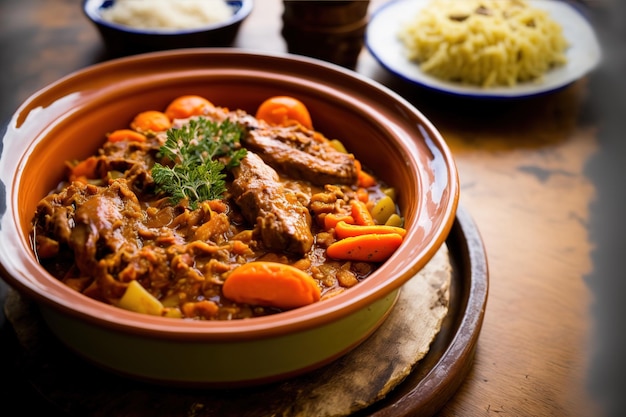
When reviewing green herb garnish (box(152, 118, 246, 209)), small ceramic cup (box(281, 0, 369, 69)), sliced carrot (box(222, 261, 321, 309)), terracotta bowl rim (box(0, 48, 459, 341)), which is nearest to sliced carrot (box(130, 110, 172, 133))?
green herb garnish (box(152, 118, 246, 209))

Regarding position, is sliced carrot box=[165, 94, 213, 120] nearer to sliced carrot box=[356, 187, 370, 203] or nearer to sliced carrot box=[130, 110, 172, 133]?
sliced carrot box=[130, 110, 172, 133]

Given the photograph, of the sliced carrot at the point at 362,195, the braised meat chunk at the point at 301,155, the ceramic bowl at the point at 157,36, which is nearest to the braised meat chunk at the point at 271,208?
the braised meat chunk at the point at 301,155

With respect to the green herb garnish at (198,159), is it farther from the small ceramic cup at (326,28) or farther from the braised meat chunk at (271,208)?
the small ceramic cup at (326,28)

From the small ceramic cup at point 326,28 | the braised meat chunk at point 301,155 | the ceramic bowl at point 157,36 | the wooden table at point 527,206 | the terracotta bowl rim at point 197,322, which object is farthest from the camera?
the small ceramic cup at point 326,28

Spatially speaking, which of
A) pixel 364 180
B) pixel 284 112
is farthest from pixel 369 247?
pixel 284 112

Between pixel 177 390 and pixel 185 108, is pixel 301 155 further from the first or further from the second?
pixel 177 390

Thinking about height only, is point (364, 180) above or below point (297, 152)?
below

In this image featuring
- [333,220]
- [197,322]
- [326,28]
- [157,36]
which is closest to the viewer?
[197,322]
